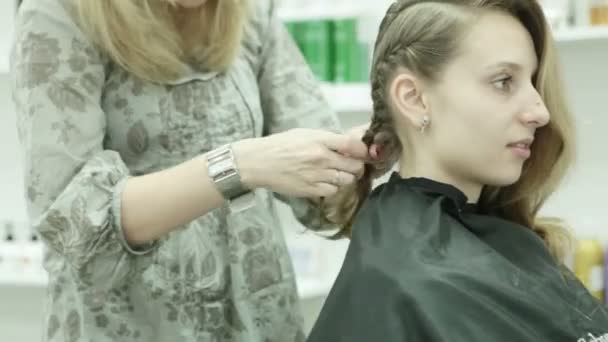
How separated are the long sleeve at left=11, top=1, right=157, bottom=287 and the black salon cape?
1.12ft

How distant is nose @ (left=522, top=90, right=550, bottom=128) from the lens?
126cm

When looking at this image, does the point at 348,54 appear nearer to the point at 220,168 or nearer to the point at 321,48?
the point at 321,48

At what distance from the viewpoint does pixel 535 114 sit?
126 centimetres

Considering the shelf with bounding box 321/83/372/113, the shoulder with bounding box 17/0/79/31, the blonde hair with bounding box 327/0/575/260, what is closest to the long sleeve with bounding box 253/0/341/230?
the blonde hair with bounding box 327/0/575/260

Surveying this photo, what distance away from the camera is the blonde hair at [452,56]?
1282 millimetres

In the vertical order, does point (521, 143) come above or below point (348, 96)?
above

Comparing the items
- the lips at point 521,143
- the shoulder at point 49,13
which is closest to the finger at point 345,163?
the lips at point 521,143

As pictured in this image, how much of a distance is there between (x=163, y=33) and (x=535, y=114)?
0.57m

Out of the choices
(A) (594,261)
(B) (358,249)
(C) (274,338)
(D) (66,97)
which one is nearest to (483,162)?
(B) (358,249)

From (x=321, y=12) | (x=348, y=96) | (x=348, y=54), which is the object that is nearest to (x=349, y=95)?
(x=348, y=96)

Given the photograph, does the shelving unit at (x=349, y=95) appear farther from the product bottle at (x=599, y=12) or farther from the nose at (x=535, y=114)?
the nose at (x=535, y=114)

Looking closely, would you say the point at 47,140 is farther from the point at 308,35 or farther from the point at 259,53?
the point at 308,35

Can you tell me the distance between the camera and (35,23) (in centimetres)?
134

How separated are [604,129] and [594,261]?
37 centimetres
